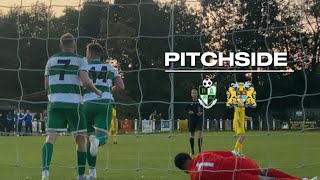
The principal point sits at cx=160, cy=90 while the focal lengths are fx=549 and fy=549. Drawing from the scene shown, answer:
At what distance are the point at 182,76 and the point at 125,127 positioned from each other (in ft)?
20.7

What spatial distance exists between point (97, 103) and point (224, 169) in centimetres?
255

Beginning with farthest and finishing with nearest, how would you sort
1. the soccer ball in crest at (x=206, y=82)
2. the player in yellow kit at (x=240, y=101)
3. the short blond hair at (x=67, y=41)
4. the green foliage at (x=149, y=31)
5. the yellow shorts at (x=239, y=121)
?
the soccer ball in crest at (x=206, y=82) < the player in yellow kit at (x=240, y=101) < the yellow shorts at (x=239, y=121) < the green foliage at (x=149, y=31) < the short blond hair at (x=67, y=41)

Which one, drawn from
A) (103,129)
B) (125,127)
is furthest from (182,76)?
(103,129)

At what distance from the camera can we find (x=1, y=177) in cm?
712

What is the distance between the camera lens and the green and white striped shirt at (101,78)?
22.7 feet

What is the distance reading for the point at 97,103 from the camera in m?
6.87

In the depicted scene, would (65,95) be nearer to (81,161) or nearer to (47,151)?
(47,151)

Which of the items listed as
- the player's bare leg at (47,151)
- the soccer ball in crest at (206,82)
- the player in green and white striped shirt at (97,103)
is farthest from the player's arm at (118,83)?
the soccer ball in crest at (206,82)

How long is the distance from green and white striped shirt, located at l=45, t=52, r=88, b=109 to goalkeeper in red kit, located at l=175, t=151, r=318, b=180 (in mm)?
1681

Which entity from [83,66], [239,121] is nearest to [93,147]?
[83,66]

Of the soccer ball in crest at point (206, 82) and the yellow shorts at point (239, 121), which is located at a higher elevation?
the soccer ball in crest at point (206, 82)

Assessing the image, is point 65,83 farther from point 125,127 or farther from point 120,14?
point 125,127

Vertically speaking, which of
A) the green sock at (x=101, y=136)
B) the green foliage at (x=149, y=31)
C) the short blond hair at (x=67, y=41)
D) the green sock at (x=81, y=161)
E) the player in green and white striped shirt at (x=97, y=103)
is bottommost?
the green sock at (x=81, y=161)

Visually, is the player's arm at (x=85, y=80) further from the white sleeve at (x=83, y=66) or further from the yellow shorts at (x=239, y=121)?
the yellow shorts at (x=239, y=121)
